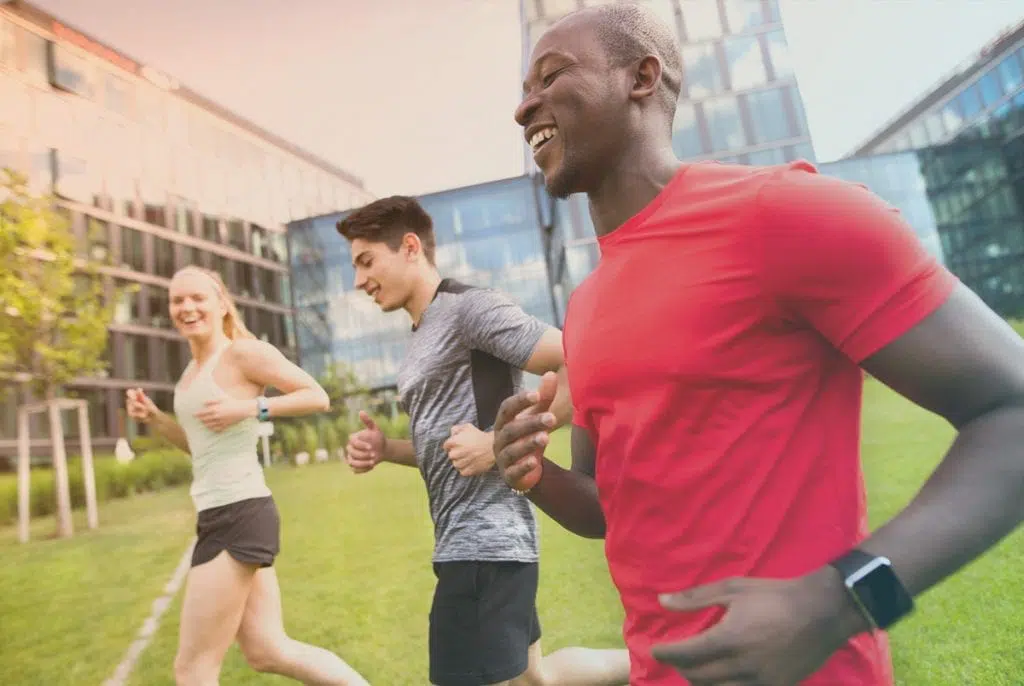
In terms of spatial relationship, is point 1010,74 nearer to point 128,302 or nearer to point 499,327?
point 499,327

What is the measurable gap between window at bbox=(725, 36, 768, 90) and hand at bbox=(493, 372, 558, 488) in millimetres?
3436

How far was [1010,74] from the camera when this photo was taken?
15.7ft

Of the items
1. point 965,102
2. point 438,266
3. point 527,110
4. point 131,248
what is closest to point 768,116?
point 438,266

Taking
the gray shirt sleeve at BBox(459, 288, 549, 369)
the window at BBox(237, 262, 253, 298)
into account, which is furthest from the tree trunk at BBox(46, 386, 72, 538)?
the gray shirt sleeve at BBox(459, 288, 549, 369)

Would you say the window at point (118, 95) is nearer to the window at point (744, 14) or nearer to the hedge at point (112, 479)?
the hedge at point (112, 479)

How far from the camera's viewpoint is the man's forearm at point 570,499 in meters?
0.88

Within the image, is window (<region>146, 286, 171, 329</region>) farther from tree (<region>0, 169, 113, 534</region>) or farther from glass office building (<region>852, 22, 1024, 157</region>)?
glass office building (<region>852, 22, 1024, 157</region>)

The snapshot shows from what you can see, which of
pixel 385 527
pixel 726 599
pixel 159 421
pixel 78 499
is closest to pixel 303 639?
pixel 385 527

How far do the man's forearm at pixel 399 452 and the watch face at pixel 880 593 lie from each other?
141cm

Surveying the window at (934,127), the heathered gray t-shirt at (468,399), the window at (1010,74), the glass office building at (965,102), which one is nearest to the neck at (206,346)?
the heathered gray t-shirt at (468,399)

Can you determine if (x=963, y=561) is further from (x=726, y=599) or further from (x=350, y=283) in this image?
(x=350, y=283)

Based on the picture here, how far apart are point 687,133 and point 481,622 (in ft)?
11.9

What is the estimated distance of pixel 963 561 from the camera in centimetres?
49

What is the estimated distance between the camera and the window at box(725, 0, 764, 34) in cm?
372
